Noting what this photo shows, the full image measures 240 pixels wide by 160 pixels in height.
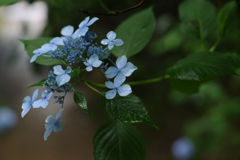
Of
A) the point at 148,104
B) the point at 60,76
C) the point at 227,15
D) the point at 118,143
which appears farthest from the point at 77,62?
the point at 148,104

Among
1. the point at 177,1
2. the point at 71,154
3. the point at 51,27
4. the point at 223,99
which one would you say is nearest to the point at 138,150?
the point at 51,27

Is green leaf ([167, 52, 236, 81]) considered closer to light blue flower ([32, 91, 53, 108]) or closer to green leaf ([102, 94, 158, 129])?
green leaf ([102, 94, 158, 129])

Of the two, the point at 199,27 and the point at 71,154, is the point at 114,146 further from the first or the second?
the point at 71,154

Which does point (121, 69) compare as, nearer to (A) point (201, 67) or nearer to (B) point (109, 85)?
(B) point (109, 85)

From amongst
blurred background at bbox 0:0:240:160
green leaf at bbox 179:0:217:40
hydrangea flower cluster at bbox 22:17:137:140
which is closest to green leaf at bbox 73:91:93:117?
hydrangea flower cluster at bbox 22:17:137:140

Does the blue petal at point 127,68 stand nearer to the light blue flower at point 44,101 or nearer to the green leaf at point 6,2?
the light blue flower at point 44,101

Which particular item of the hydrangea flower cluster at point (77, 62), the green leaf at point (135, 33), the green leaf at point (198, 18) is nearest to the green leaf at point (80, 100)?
A: the hydrangea flower cluster at point (77, 62)
